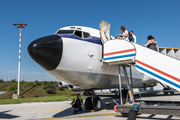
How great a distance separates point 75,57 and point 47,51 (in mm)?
1296

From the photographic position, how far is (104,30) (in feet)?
28.4

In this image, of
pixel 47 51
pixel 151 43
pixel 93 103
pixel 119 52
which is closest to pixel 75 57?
pixel 47 51

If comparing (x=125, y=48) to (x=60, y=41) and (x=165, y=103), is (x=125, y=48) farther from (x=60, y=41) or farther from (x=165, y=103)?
(x=165, y=103)

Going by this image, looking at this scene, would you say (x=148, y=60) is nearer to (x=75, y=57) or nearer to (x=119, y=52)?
(x=119, y=52)

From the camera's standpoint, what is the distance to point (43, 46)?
20.1 ft

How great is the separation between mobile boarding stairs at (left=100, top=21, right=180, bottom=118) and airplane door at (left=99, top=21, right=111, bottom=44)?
1.01 meters

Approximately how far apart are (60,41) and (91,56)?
172 cm

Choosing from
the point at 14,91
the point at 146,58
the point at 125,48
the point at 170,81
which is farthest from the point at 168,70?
the point at 14,91

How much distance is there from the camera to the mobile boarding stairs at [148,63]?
5664 mm

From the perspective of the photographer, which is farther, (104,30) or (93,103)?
(93,103)

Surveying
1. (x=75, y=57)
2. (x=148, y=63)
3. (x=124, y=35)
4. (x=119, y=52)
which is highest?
(x=124, y=35)

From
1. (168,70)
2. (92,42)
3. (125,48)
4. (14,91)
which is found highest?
(92,42)

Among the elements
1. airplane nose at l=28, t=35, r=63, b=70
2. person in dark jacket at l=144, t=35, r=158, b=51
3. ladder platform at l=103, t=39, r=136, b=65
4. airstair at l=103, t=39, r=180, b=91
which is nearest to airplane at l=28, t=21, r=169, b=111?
airplane nose at l=28, t=35, r=63, b=70

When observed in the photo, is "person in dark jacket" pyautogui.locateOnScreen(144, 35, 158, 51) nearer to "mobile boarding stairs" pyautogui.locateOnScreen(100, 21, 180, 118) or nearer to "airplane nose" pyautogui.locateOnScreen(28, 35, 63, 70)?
"mobile boarding stairs" pyautogui.locateOnScreen(100, 21, 180, 118)
